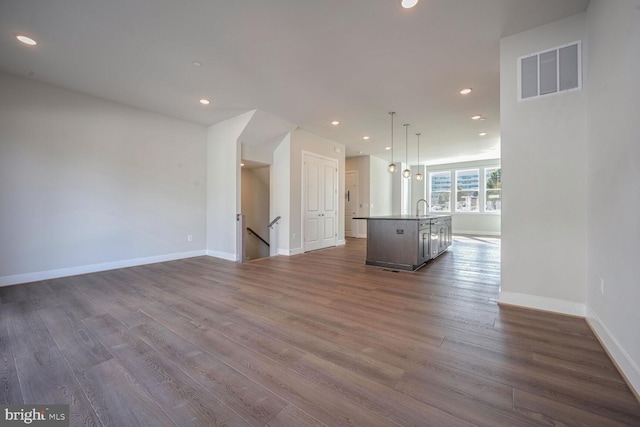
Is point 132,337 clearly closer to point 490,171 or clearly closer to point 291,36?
point 291,36

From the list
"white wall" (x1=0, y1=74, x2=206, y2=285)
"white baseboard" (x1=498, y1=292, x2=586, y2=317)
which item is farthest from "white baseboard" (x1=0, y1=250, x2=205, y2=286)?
"white baseboard" (x1=498, y1=292, x2=586, y2=317)

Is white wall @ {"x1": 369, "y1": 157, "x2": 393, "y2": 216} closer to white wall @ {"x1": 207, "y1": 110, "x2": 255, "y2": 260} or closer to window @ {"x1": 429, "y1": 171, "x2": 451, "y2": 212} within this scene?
window @ {"x1": 429, "y1": 171, "x2": 451, "y2": 212}

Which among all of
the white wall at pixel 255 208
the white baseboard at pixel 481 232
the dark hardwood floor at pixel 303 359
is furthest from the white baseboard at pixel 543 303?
the white baseboard at pixel 481 232

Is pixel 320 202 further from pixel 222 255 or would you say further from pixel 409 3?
pixel 409 3

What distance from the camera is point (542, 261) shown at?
8.79ft

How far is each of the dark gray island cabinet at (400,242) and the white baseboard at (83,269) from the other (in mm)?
4120

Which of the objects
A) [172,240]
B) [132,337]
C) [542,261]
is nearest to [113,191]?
[172,240]

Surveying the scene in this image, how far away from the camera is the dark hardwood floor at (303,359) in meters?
1.36

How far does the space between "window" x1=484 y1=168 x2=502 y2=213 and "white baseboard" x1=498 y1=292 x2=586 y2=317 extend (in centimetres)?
829

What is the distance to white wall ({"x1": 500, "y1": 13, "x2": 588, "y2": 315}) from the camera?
252cm

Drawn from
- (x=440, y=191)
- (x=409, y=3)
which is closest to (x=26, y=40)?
(x=409, y=3)

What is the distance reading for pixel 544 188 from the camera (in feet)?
8.71

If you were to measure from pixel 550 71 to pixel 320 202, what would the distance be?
4971 millimetres

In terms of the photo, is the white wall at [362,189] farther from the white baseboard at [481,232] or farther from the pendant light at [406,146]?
the white baseboard at [481,232]
